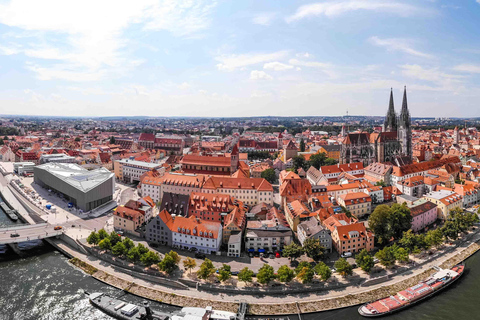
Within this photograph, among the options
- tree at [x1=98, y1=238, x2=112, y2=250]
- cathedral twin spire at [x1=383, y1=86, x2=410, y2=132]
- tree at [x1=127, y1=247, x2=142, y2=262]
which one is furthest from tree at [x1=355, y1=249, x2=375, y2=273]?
cathedral twin spire at [x1=383, y1=86, x2=410, y2=132]

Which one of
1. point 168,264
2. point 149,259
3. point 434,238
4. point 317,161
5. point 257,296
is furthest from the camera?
point 317,161

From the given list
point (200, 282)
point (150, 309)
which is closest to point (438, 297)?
point (200, 282)

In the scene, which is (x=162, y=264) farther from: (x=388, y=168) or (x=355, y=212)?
(x=388, y=168)

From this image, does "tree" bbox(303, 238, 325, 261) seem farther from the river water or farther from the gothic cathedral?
the gothic cathedral

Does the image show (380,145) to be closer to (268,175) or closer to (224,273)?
(268,175)

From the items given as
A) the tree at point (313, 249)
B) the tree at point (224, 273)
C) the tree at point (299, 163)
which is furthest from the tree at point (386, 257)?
the tree at point (299, 163)

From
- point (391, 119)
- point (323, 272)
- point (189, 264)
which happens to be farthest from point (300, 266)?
point (391, 119)
